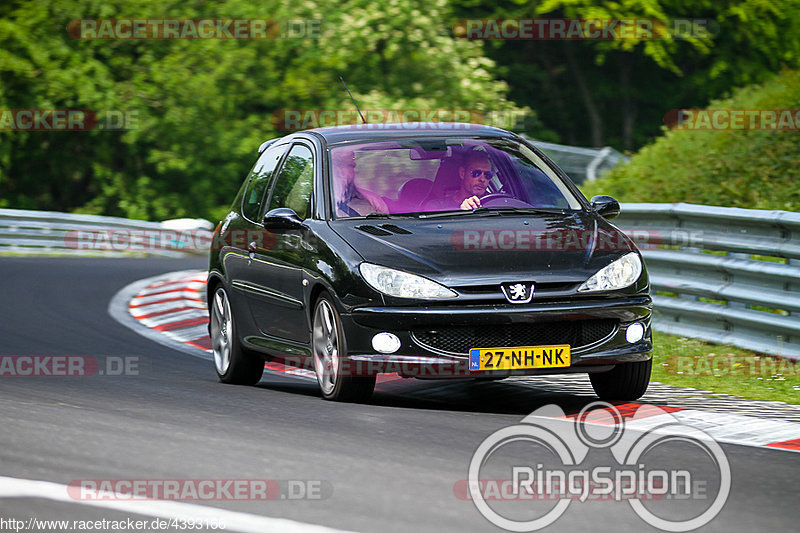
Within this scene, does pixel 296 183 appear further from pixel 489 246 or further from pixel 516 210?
pixel 489 246

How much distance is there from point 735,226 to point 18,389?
5812mm

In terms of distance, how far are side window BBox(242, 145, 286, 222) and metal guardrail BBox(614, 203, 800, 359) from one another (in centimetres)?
373

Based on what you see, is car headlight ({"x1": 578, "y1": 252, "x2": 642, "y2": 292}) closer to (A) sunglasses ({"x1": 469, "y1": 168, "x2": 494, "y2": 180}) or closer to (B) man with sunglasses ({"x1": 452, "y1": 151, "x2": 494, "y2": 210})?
(B) man with sunglasses ({"x1": 452, "y1": 151, "x2": 494, "y2": 210})

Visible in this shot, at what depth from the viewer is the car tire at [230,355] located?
34.3 ft

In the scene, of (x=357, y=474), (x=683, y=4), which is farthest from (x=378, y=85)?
(x=357, y=474)

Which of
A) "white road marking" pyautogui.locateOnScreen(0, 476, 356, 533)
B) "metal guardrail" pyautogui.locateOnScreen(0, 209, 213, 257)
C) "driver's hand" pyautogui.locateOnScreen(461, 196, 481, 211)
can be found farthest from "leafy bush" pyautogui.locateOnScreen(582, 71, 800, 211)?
"metal guardrail" pyautogui.locateOnScreen(0, 209, 213, 257)

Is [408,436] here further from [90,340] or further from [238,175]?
[238,175]

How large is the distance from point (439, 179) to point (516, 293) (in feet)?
4.80

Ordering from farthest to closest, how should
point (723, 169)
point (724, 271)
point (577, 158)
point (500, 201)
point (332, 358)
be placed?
point (577, 158), point (723, 169), point (724, 271), point (500, 201), point (332, 358)

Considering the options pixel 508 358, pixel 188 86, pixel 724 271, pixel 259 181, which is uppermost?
pixel 508 358

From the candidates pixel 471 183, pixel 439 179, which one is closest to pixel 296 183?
pixel 439 179

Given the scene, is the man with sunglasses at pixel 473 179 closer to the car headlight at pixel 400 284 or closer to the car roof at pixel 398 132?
the car roof at pixel 398 132

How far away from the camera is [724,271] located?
12.0m

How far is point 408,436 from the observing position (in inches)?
293
